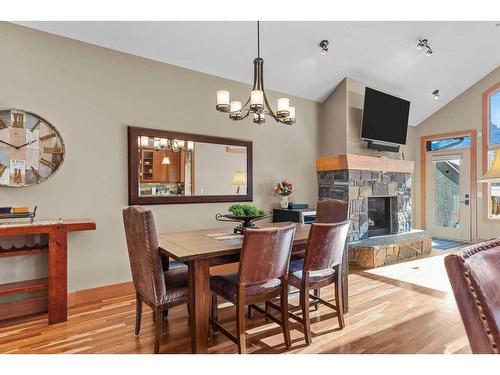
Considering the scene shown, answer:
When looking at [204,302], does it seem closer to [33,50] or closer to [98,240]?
[98,240]

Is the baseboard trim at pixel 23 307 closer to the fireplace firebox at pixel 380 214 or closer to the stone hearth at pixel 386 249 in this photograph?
the stone hearth at pixel 386 249

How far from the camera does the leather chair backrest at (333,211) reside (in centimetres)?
301

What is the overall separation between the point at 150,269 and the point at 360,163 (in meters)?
3.84

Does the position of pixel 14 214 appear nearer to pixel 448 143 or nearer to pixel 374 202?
pixel 374 202

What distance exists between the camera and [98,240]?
3.21 meters

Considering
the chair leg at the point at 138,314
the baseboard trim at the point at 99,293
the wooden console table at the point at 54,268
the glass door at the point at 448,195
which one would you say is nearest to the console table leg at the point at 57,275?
the wooden console table at the point at 54,268

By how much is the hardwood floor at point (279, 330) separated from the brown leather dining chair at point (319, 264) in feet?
0.73

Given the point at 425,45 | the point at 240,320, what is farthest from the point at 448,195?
the point at 240,320

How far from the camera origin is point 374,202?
18.2 ft

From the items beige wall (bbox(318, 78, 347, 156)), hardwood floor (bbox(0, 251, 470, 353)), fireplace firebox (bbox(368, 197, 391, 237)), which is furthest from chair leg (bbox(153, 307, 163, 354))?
fireplace firebox (bbox(368, 197, 391, 237))

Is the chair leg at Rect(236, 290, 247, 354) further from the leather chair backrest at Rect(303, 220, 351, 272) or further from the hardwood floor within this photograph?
the leather chair backrest at Rect(303, 220, 351, 272)
